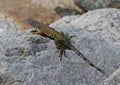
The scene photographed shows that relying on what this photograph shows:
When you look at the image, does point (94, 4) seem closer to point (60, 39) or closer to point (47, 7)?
point (47, 7)

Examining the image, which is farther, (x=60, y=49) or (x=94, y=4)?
(x=94, y=4)

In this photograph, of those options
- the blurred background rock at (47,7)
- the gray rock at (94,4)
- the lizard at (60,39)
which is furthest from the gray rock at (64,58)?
the gray rock at (94,4)

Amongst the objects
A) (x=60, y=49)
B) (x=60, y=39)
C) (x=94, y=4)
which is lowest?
(x=94, y=4)

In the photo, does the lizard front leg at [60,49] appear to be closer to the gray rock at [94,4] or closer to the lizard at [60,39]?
the lizard at [60,39]

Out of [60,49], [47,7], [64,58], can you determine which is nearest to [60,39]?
[60,49]

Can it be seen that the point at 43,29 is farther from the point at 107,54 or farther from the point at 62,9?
the point at 62,9

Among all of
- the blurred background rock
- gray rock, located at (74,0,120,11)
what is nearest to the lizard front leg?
the blurred background rock
